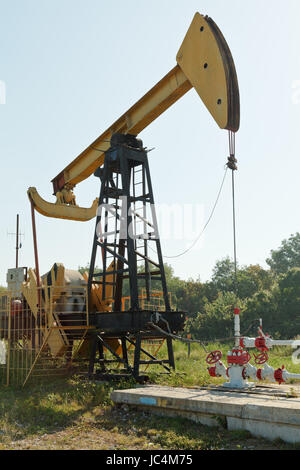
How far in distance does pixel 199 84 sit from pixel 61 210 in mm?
5388

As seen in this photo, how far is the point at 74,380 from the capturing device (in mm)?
10750

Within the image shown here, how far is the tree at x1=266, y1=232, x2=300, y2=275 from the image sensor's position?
63656 millimetres

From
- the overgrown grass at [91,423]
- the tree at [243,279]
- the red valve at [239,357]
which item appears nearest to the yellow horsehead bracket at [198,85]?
the red valve at [239,357]

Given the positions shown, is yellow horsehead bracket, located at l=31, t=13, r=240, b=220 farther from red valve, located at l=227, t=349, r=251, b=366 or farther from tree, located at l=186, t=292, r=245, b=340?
tree, located at l=186, t=292, r=245, b=340

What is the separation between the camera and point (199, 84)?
10352 millimetres

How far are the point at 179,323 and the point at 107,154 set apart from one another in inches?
179

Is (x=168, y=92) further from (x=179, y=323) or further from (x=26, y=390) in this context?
(x=26, y=390)

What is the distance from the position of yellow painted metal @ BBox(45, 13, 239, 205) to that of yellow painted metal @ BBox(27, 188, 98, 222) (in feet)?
6.02

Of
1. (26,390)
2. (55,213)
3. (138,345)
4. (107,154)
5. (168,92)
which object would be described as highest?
(168,92)

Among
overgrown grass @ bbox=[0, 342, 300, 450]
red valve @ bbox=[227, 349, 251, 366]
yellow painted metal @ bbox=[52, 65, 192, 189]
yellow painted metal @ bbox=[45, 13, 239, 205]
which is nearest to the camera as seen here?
overgrown grass @ bbox=[0, 342, 300, 450]

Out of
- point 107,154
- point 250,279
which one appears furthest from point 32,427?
point 250,279

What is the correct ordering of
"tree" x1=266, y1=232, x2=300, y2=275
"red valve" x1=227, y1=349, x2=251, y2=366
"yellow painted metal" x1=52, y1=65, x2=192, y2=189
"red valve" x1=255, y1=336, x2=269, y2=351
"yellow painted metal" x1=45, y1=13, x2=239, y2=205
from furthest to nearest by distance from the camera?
"tree" x1=266, y1=232, x2=300, y2=275 → "yellow painted metal" x1=52, y1=65, x2=192, y2=189 → "yellow painted metal" x1=45, y1=13, x2=239, y2=205 → "red valve" x1=255, y1=336, x2=269, y2=351 → "red valve" x1=227, y1=349, x2=251, y2=366

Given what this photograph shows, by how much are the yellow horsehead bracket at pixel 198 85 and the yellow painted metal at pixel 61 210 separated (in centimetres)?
159

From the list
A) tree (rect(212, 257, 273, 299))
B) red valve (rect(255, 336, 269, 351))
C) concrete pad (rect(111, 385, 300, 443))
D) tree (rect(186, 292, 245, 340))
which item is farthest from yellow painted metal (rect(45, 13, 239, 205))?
tree (rect(212, 257, 273, 299))
